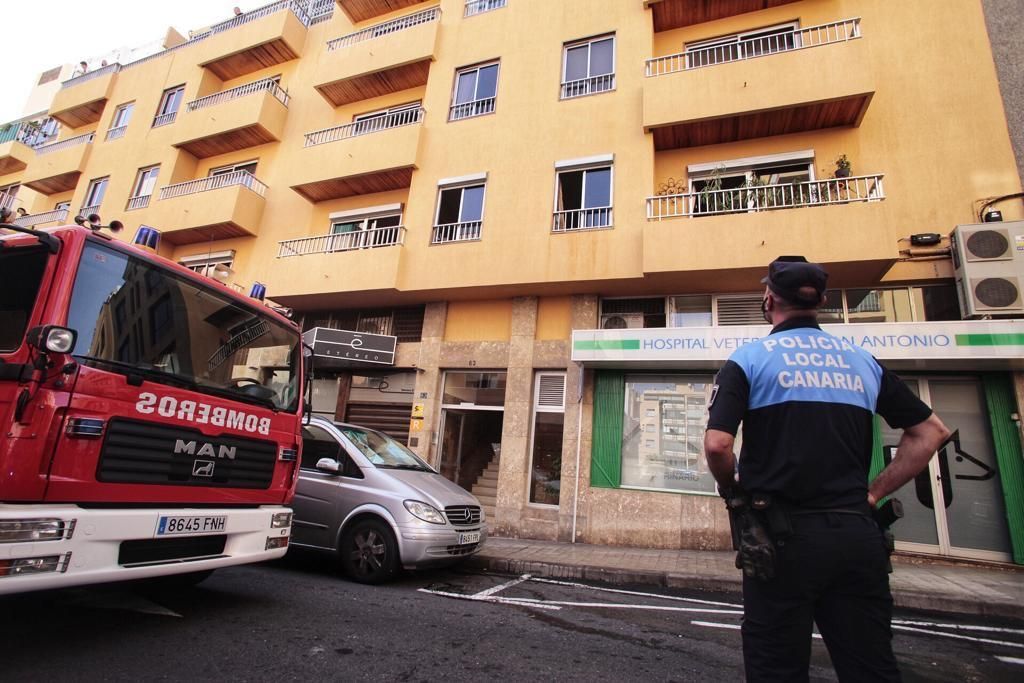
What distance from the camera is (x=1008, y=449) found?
26.3 ft

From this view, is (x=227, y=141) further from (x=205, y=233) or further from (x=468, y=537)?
(x=468, y=537)

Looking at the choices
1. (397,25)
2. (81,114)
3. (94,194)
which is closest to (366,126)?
(397,25)

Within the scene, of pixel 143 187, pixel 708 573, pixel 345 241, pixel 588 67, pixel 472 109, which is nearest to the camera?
pixel 708 573

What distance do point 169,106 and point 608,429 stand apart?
63.7ft

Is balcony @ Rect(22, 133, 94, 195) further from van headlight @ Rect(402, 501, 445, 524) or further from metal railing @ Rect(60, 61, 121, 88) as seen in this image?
van headlight @ Rect(402, 501, 445, 524)

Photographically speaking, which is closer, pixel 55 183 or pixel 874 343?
pixel 874 343

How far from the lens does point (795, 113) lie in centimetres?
971

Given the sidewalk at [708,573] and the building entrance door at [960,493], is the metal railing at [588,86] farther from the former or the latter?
the sidewalk at [708,573]

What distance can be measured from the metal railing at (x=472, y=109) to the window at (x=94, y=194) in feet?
45.7

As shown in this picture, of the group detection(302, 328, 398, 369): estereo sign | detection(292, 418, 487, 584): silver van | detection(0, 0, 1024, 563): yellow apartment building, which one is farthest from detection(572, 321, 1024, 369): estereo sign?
detection(302, 328, 398, 369): estereo sign

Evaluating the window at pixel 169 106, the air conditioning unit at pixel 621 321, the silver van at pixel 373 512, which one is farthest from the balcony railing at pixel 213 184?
the silver van at pixel 373 512

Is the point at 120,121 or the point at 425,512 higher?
the point at 120,121

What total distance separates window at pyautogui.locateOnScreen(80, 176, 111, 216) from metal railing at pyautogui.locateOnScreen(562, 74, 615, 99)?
1693 centimetres

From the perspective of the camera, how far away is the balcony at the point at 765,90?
9.26 meters
